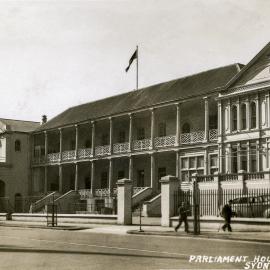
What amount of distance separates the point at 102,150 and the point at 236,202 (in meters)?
21.2

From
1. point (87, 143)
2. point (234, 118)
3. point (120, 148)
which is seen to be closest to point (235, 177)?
point (234, 118)

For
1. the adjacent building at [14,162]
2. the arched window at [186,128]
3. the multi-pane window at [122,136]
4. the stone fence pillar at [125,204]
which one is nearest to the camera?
the stone fence pillar at [125,204]

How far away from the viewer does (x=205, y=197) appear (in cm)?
2695

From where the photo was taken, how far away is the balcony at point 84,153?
46125mm

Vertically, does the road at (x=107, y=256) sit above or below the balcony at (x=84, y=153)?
below

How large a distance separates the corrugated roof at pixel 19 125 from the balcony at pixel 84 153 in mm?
10091

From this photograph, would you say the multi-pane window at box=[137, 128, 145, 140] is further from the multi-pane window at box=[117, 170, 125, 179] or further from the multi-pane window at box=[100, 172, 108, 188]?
the multi-pane window at box=[100, 172, 108, 188]

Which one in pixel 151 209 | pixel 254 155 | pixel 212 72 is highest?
pixel 212 72

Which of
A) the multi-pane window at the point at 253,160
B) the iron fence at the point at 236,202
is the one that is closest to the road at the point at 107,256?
the iron fence at the point at 236,202

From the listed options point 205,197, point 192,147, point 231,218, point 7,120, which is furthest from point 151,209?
point 7,120

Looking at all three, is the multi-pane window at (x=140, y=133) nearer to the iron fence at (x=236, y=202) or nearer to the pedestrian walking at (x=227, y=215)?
the iron fence at (x=236, y=202)

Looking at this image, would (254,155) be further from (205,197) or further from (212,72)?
(212,72)

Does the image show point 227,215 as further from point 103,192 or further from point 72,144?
point 72,144

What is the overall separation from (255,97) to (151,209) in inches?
362
